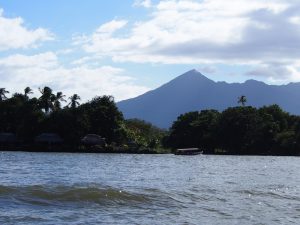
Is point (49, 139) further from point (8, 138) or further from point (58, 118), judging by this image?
point (8, 138)

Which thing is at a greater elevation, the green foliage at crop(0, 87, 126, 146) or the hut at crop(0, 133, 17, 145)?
the green foliage at crop(0, 87, 126, 146)

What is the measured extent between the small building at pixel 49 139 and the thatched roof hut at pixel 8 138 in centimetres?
556

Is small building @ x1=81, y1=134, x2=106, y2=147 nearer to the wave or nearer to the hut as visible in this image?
the hut

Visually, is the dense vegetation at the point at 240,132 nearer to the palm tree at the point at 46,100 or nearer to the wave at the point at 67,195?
the palm tree at the point at 46,100

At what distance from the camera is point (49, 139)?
340 feet

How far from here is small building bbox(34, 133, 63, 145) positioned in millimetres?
103812

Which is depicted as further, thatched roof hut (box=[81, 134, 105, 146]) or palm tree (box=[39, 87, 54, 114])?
palm tree (box=[39, 87, 54, 114])

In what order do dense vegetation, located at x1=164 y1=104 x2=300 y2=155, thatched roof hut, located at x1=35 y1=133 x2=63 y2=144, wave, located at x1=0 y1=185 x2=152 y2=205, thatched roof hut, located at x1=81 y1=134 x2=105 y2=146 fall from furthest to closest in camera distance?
dense vegetation, located at x1=164 y1=104 x2=300 y2=155 → thatched roof hut, located at x1=81 y1=134 x2=105 y2=146 → thatched roof hut, located at x1=35 y1=133 x2=63 y2=144 → wave, located at x1=0 y1=185 x2=152 y2=205

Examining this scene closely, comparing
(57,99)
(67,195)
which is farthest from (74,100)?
(67,195)

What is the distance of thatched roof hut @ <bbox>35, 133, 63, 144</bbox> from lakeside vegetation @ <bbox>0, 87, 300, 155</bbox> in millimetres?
1237

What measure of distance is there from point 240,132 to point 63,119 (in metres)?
38.4

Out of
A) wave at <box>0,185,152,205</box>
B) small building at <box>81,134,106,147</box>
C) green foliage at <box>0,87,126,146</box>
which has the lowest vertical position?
wave at <box>0,185,152,205</box>

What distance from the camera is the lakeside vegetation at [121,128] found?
350ft

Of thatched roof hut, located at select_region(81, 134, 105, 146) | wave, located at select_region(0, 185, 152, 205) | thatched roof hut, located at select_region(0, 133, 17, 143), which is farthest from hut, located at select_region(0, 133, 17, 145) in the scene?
wave, located at select_region(0, 185, 152, 205)
